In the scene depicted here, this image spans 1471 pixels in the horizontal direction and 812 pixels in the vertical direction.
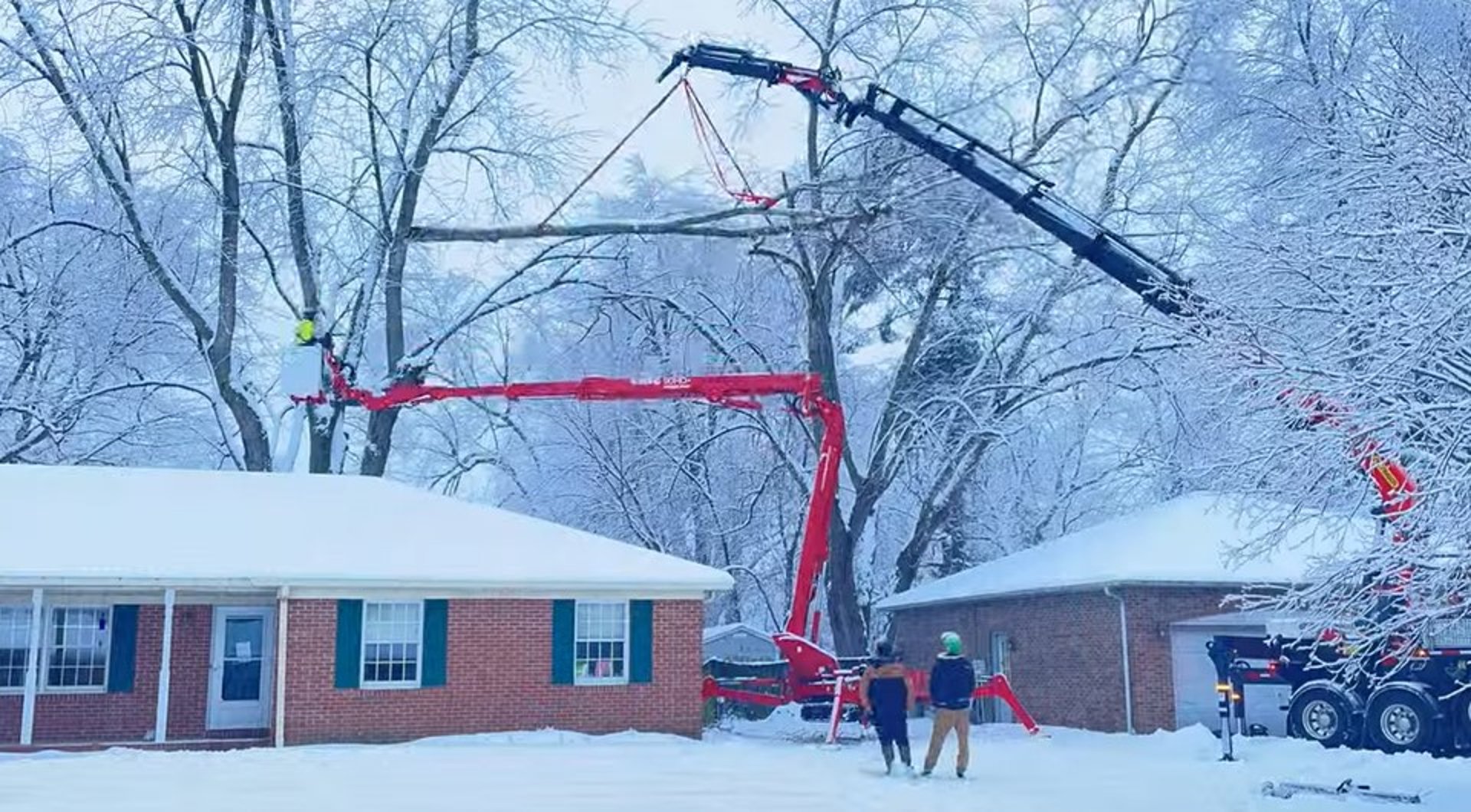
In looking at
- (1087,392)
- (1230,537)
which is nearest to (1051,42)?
(1087,392)

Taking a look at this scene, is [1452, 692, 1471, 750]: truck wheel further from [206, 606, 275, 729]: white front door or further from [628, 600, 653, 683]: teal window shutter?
[206, 606, 275, 729]: white front door

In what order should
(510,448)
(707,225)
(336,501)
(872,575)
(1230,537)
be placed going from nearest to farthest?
1. (336,501)
2. (1230,537)
3. (707,225)
4. (872,575)
5. (510,448)

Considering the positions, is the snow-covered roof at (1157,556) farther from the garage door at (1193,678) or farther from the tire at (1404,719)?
the tire at (1404,719)

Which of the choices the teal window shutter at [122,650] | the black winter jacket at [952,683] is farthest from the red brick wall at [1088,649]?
the teal window shutter at [122,650]

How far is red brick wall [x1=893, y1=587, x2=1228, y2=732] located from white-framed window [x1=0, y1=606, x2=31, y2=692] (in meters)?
12.7

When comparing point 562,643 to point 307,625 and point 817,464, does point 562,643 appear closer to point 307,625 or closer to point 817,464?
point 307,625

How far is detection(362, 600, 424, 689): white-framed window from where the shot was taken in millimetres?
21625

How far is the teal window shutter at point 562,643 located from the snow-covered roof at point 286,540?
0.41 meters

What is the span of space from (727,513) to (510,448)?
8.93 m

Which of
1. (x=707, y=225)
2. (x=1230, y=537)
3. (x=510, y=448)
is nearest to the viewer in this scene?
(x=1230, y=537)

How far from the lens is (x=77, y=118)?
91.0ft

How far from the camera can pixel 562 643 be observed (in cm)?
2250

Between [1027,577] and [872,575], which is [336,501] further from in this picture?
[872,575]

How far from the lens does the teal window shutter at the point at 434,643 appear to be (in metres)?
21.8
